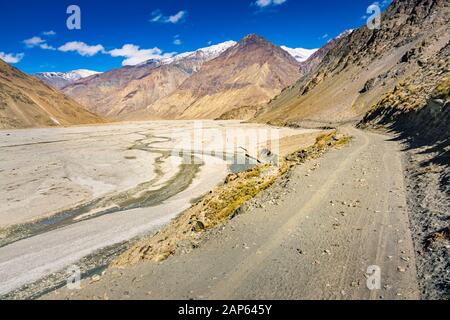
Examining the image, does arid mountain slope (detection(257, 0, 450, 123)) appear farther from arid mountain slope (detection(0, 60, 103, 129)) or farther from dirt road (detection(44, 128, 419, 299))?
arid mountain slope (detection(0, 60, 103, 129))

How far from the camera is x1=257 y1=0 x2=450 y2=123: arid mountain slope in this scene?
65.9 metres

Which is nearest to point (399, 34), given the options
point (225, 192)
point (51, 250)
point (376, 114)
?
point (376, 114)

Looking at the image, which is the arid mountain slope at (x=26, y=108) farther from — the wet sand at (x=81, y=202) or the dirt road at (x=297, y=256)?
the dirt road at (x=297, y=256)

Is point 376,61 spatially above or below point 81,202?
above

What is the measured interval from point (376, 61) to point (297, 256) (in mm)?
89512

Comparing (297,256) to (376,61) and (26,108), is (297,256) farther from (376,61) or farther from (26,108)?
(26,108)

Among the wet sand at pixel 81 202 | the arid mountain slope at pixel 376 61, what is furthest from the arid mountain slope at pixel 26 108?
the wet sand at pixel 81 202

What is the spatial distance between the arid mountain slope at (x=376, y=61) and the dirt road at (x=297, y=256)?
1981 inches

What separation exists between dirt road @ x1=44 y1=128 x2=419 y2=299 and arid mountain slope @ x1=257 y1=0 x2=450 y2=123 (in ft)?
165

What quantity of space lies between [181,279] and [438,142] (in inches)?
696

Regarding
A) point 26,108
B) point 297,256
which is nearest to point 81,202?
point 297,256

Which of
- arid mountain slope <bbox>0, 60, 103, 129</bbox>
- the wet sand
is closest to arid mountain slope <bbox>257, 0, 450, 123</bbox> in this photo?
the wet sand

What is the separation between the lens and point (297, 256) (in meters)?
9.84
